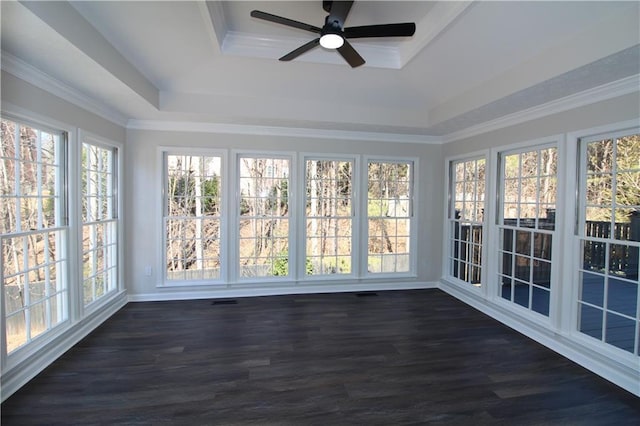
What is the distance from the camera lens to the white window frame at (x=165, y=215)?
4430 millimetres

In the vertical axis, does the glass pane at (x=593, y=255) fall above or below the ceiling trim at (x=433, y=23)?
below

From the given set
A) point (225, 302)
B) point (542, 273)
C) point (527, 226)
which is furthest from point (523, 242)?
point (225, 302)

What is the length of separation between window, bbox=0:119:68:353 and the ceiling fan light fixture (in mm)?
2509

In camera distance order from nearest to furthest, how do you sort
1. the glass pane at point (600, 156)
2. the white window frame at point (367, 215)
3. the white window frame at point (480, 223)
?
the glass pane at point (600, 156), the white window frame at point (480, 223), the white window frame at point (367, 215)

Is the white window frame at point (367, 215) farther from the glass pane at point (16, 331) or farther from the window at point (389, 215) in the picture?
the glass pane at point (16, 331)

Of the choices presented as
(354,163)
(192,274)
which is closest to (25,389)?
(192,274)

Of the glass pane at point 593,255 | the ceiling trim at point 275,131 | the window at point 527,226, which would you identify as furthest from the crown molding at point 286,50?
the glass pane at point 593,255

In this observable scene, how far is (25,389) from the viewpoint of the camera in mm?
2455

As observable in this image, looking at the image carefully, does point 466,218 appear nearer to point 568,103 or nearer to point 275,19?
point 568,103

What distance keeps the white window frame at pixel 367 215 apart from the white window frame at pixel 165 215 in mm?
2060

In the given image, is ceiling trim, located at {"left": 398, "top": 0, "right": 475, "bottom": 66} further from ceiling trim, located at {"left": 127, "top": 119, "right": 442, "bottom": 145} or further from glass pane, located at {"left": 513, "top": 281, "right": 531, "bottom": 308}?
glass pane, located at {"left": 513, "top": 281, "right": 531, "bottom": 308}

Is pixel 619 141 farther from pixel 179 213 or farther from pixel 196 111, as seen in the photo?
pixel 179 213

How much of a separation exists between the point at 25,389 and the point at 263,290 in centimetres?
273

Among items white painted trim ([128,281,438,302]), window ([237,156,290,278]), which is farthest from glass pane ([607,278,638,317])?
window ([237,156,290,278])
